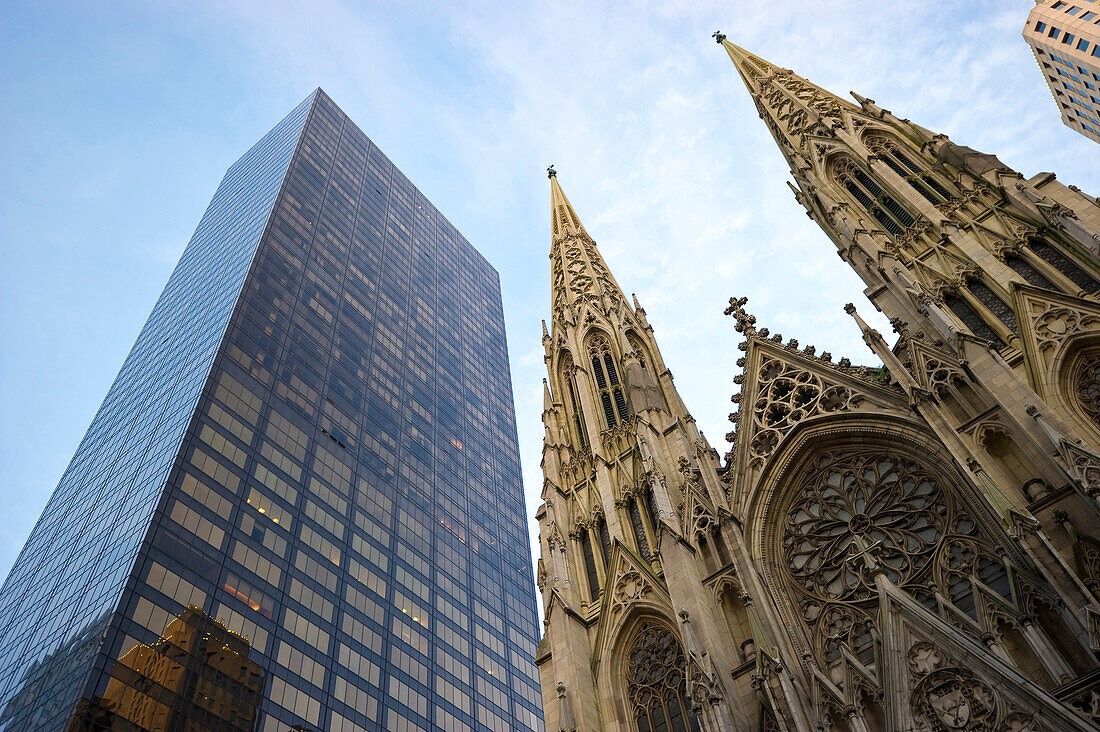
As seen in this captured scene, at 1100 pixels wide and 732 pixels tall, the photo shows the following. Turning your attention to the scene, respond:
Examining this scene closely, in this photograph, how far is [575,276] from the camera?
4097 cm

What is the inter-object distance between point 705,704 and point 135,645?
23.4 m

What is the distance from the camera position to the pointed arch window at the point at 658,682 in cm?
2197

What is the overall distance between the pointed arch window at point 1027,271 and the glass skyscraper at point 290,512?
31.5 meters

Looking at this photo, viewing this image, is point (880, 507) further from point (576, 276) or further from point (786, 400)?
point (576, 276)

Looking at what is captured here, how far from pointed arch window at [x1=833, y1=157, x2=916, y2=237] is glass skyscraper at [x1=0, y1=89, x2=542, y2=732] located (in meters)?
30.0

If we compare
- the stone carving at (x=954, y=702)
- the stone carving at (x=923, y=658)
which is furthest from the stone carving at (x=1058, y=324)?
the stone carving at (x=954, y=702)

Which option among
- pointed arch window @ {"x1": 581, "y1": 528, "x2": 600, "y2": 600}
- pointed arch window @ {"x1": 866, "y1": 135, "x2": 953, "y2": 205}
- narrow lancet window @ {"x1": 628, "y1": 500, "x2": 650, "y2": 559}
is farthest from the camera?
pointed arch window @ {"x1": 866, "y1": 135, "x2": 953, "y2": 205}

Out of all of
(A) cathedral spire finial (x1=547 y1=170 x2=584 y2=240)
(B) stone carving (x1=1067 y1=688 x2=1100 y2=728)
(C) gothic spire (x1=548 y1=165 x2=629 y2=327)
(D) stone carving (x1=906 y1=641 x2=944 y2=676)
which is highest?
(A) cathedral spire finial (x1=547 y1=170 x2=584 y2=240)

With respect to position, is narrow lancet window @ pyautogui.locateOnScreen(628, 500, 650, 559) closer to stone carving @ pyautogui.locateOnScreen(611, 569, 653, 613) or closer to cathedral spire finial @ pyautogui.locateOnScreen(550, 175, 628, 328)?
stone carving @ pyautogui.locateOnScreen(611, 569, 653, 613)

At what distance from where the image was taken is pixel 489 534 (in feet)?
201

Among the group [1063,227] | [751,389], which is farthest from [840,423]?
[1063,227]

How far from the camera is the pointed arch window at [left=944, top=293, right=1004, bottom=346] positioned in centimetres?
2292

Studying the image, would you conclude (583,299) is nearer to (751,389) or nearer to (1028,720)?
(751,389)

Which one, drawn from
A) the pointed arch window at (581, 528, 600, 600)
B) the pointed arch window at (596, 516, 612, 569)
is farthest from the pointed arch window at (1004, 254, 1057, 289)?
→ the pointed arch window at (581, 528, 600, 600)
